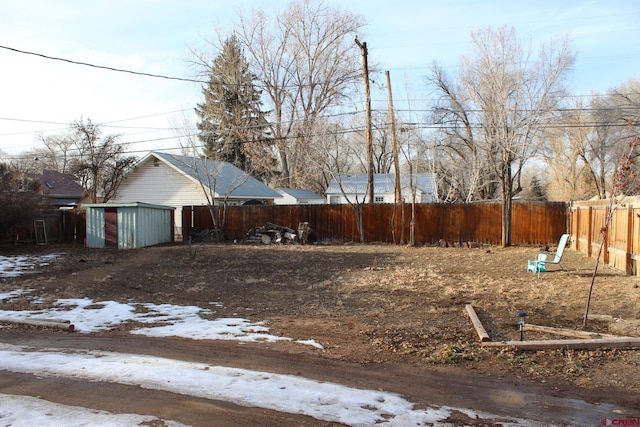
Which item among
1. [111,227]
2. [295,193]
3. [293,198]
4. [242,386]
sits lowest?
[242,386]

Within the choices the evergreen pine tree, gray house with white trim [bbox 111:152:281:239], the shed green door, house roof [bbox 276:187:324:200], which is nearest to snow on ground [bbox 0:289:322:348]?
the shed green door

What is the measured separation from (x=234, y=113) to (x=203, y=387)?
Result: 3463 centimetres

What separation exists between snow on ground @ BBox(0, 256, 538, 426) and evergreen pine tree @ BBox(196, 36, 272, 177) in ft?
99.8

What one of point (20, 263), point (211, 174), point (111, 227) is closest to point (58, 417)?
point (20, 263)

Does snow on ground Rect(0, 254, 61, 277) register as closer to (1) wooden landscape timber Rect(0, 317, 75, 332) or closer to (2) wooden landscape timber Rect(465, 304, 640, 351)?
(1) wooden landscape timber Rect(0, 317, 75, 332)

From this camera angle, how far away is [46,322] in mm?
7168

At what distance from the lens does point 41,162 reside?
54.4 meters

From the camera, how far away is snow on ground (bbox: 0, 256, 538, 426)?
374 cm

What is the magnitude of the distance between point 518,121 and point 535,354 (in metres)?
14.7

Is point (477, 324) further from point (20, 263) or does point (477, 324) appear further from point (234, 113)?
point (234, 113)

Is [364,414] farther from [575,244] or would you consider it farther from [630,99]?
[630,99]

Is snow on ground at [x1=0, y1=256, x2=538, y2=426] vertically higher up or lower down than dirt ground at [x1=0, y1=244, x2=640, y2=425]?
higher up

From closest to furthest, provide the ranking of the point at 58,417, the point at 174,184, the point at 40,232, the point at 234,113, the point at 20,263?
the point at 58,417 < the point at 20,263 < the point at 40,232 < the point at 174,184 < the point at 234,113

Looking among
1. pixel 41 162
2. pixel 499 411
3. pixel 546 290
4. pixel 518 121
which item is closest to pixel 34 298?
pixel 499 411
